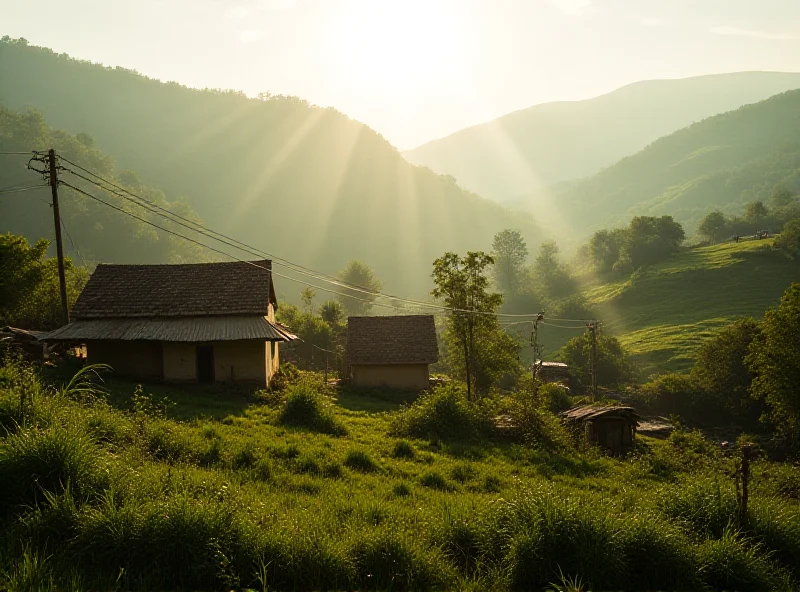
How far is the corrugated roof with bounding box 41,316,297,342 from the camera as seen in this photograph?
22.7m

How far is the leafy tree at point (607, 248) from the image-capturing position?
103 m

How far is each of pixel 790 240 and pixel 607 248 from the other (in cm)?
3242

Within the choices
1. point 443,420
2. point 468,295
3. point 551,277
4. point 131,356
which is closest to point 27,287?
point 131,356

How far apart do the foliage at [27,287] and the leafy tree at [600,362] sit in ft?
145

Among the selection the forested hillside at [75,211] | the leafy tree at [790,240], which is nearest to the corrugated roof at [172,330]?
the forested hillside at [75,211]

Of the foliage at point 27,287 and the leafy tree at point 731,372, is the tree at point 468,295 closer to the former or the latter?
the foliage at point 27,287

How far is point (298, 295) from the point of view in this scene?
126 metres

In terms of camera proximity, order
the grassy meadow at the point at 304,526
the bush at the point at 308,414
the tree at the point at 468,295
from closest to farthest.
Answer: the grassy meadow at the point at 304,526 < the bush at the point at 308,414 < the tree at the point at 468,295

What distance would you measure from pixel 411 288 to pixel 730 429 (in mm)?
107870

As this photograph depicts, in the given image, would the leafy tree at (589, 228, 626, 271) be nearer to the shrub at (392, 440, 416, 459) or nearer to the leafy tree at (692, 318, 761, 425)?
the leafy tree at (692, 318, 761, 425)

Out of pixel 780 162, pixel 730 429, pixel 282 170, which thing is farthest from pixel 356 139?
pixel 730 429

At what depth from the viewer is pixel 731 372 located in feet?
135

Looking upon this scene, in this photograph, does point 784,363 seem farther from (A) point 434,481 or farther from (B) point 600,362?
(A) point 434,481

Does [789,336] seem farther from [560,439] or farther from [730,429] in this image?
[560,439]
